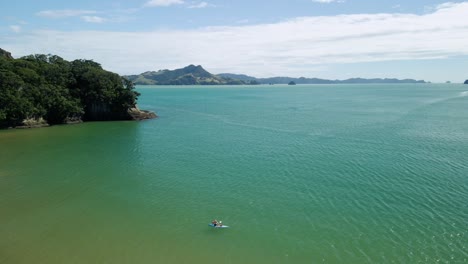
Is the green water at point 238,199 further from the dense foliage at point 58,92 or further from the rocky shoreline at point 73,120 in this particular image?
the dense foliage at point 58,92

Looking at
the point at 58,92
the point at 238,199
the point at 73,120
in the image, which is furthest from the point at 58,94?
the point at 238,199

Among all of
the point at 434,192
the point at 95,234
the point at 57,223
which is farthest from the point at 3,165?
the point at 434,192

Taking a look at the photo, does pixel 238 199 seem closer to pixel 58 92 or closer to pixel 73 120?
pixel 73 120

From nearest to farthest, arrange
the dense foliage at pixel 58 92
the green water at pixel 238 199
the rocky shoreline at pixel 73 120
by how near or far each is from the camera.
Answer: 1. the green water at pixel 238 199
2. the dense foliage at pixel 58 92
3. the rocky shoreline at pixel 73 120

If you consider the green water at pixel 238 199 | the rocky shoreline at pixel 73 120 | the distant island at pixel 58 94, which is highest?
the distant island at pixel 58 94

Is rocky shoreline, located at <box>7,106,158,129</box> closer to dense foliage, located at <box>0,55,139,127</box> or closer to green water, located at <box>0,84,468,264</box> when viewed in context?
dense foliage, located at <box>0,55,139,127</box>

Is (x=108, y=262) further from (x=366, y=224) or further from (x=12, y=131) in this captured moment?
(x=12, y=131)

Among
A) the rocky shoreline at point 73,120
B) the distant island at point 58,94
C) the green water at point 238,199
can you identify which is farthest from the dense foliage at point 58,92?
the green water at point 238,199
